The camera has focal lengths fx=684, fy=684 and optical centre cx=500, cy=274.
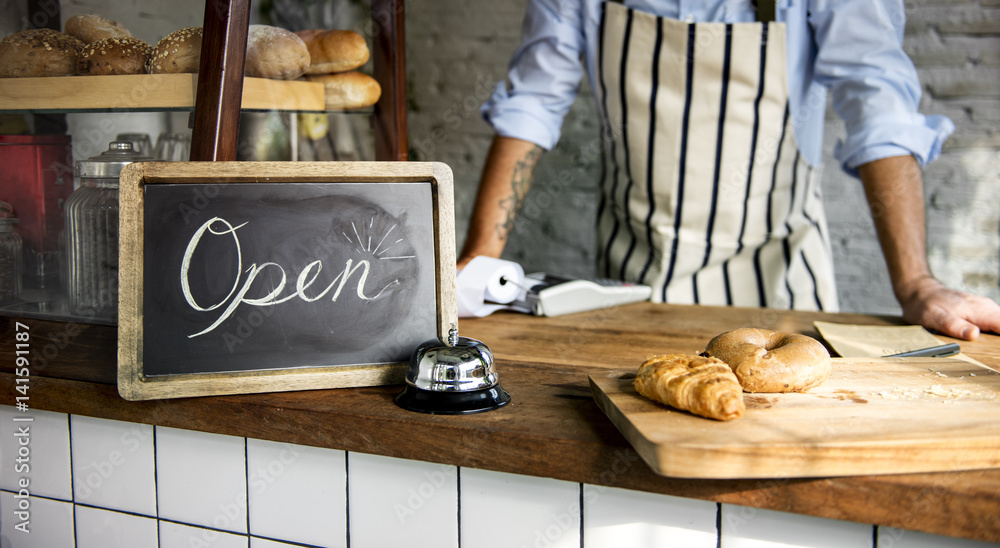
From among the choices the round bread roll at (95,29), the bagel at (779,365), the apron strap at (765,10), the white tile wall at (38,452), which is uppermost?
the apron strap at (765,10)

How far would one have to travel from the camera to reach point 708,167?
166 centimetres

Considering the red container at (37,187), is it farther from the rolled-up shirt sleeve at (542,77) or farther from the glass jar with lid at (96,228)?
the rolled-up shirt sleeve at (542,77)

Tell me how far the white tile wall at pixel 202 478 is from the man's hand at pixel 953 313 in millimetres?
1036

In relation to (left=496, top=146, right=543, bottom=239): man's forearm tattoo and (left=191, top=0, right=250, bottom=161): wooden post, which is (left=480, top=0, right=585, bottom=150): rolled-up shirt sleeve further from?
(left=191, top=0, right=250, bottom=161): wooden post

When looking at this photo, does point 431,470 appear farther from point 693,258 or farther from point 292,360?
point 693,258

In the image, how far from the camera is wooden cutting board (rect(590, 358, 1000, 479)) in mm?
546

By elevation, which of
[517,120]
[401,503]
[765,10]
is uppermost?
[765,10]

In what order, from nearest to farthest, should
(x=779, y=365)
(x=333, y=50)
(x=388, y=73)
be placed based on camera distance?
(x=779, y=365)
(x=333, y=50)
(x=388, y=73)

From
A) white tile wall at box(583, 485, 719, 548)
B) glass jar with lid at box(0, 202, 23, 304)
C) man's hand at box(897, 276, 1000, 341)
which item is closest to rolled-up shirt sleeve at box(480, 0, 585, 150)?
man's hand at box(897, 276, 1000, 341)

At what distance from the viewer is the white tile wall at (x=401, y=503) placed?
27.5 inches

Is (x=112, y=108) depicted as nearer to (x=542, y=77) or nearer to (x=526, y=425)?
(x=526, y=425)

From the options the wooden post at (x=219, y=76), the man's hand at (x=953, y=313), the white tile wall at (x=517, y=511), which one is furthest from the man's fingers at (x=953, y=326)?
the wooden post at (x=219, y=76)

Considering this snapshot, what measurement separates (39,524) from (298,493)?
38 centimetres

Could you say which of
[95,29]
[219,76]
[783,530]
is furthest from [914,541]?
[95,29]
